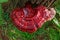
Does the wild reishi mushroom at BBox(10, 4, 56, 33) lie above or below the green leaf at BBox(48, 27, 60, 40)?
above

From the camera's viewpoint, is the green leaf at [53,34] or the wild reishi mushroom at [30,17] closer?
the wild reishi mushroom at [30,17]

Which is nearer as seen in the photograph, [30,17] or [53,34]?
[30,17]

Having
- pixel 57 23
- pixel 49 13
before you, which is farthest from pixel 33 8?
pixel 57 23

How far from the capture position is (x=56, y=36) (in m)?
4.17

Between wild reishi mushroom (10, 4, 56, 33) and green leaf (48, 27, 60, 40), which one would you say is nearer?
wild reishi mushroom (10, 4, 56, 33)

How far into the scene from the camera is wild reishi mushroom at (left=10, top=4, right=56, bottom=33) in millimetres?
3707

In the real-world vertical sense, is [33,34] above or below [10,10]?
below

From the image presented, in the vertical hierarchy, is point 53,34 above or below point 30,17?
below

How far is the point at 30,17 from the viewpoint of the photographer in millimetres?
3803

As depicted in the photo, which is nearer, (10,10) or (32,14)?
(32,14)

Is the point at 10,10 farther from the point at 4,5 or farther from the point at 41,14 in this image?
the point at 41,14

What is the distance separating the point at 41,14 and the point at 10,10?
0.74 metres

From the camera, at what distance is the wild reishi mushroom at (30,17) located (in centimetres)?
371

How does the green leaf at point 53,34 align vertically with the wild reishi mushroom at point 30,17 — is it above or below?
below
